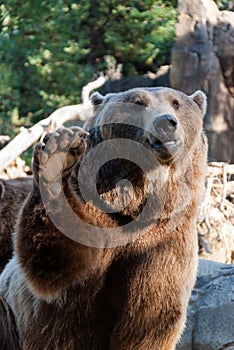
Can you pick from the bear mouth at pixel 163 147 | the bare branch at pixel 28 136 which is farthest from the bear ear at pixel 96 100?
the bare branch at pixel 28 136

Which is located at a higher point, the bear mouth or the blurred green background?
the bear mouth

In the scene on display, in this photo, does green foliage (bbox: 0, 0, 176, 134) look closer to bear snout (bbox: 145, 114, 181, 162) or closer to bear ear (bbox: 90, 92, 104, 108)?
bear ear (bbox: 90, 92, 104, 108)

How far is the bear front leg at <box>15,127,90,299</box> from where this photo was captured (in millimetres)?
2902

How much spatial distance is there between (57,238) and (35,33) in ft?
31.1

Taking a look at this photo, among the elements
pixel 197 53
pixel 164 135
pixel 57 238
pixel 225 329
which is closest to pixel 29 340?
pixel 57 238

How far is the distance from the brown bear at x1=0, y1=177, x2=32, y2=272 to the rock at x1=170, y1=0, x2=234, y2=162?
17.2 ft

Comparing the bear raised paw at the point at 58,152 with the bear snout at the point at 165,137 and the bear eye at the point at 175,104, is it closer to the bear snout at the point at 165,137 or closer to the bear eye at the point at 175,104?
the bear snout at the point at 165,137

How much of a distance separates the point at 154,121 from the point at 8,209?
3465 mm

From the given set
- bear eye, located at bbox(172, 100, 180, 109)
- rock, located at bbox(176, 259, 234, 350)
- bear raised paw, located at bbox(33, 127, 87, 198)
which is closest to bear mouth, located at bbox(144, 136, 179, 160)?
bear eye, located at bbox(172, 100, 180, 109)

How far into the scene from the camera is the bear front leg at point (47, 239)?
2.90 m

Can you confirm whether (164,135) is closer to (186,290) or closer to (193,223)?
(193,223)

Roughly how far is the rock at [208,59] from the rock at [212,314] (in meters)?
6.04

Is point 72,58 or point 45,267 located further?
point 72,58

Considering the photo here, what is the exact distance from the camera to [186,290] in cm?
344
